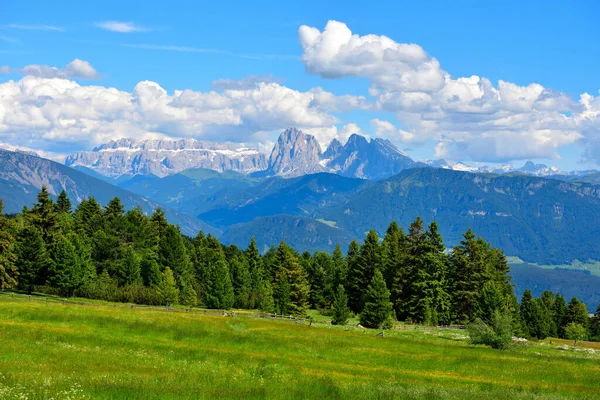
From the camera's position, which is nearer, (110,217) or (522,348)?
(522,348)

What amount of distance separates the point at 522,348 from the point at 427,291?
3049cm

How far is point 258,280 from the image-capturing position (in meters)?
135

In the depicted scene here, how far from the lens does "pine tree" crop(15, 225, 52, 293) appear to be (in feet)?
297

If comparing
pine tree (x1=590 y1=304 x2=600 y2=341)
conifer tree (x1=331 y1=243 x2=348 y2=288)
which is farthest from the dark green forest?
pine tree (x1=590 y1=304 x2=600 y2=341)

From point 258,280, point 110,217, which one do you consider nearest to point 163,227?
point 110,217

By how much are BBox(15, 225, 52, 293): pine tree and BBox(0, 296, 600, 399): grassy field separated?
38814 millimetres

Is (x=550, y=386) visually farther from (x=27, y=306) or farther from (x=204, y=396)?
(x=27, y=306)

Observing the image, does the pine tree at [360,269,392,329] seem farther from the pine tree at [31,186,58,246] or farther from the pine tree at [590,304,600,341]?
the pine tree at [590,304,600,341]

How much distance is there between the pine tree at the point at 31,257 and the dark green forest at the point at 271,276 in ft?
0.53

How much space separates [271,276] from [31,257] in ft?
172

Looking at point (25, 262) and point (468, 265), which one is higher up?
point (468, 265)

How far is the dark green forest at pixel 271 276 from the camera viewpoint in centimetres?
8681

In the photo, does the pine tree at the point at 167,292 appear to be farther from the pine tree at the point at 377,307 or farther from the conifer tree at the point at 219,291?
the pine tree at the point at 377,307

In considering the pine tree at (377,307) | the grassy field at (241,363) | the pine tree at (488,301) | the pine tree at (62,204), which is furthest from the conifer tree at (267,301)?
the pine tree at (62,204)
